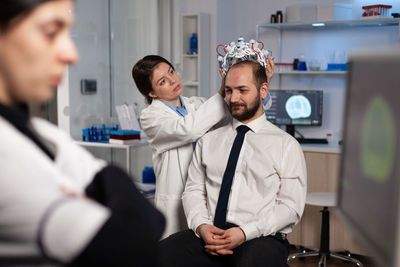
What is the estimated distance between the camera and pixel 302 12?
410 centimetres

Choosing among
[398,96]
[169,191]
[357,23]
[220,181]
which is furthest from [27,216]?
[357,23]

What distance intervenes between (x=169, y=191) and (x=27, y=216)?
1.77 metres

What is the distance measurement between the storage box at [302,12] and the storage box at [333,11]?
0.05 meters

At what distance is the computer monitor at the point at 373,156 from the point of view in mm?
714

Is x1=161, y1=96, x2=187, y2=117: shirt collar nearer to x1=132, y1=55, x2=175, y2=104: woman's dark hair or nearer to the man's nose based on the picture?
x1=132, y1=55, x2=175, y2=104: woman's dark hair

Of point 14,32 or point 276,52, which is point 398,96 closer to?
point 14,32

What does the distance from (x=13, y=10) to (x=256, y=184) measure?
Result: 5.28ft

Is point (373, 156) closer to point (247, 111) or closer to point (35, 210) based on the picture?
point (35, 210)

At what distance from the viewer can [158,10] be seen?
4.54m

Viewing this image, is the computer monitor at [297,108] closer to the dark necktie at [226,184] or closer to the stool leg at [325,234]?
the stool leg at [325,234]

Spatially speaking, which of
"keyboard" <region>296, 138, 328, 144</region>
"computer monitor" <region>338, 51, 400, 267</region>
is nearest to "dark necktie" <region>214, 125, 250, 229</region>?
"computer monitor" <region>338, 51, 400, 267</region>

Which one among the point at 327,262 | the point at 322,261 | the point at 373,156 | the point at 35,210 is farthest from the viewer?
the point at 327,262

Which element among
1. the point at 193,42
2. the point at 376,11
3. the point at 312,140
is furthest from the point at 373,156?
the point at 193,42

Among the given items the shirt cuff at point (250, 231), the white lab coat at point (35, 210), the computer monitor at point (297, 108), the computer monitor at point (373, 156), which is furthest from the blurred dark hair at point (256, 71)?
the computer monitor at point (297, 108)
